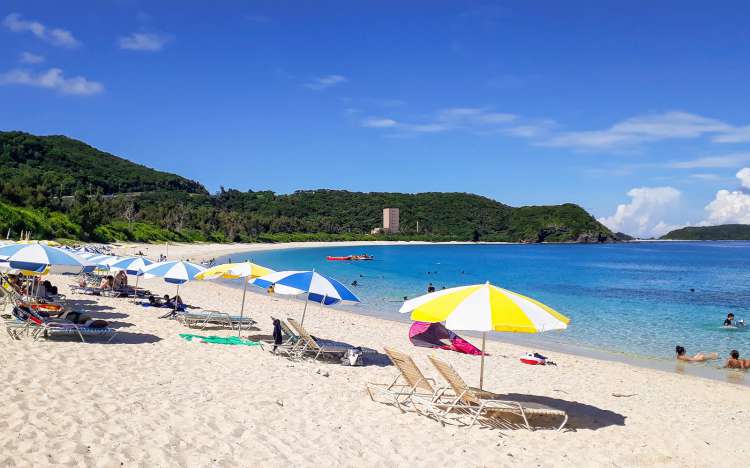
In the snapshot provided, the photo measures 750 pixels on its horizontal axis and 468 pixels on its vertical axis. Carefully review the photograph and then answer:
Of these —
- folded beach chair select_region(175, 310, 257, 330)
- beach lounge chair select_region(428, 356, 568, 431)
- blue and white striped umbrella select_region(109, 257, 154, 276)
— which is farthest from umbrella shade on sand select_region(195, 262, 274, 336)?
beach lounge chair select_region(428, 356, 568, 431)

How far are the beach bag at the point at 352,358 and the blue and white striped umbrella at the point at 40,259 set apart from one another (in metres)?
5.70

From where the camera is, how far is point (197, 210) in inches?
4080

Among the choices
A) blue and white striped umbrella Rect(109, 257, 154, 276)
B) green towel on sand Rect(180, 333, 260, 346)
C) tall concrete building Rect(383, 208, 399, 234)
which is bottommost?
green towel on sand Rect(180, 333, 260, 346)

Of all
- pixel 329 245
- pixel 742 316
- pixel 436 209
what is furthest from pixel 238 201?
pixel 742 316

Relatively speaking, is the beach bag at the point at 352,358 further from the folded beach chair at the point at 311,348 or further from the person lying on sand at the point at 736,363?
the person lying on sand at the point at 736,363

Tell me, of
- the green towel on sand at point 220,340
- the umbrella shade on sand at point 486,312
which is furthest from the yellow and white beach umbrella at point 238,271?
the umbrella shade on sand at point 486,312

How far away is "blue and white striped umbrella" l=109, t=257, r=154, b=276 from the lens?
52.2 feet

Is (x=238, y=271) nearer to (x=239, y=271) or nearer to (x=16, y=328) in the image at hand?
(x=239, y=271)

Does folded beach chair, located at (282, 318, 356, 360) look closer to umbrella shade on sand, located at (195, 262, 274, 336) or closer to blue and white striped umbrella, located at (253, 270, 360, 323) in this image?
blue and white striped umbrella, located at (253, 270, 360, 323)

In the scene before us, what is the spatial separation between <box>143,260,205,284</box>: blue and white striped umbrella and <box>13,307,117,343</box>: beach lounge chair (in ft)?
8.69

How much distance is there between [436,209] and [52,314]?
177493 mm

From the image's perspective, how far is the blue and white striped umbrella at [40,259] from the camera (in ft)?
36.2

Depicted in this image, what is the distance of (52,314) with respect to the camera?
11156 mm

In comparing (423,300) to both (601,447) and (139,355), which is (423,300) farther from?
(139,355)
